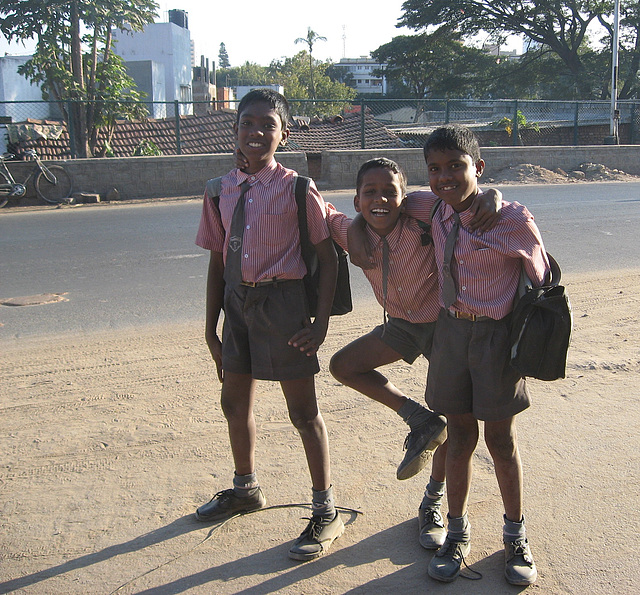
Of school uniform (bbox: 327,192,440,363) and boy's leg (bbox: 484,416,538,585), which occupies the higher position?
school uniform (bbox: 327,192,440,363)

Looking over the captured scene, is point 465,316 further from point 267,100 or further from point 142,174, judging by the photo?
point 142,174

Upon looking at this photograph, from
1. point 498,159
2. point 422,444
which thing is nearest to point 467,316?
point 422,444

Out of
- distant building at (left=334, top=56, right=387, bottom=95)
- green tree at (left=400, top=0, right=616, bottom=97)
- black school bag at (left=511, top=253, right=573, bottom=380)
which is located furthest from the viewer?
distant building at (left=334, top=56, right=387, bottom=95)

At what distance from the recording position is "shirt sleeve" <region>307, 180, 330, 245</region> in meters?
2.66

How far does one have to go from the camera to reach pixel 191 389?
13.9ft

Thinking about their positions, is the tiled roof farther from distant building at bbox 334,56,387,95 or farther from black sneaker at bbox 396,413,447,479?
distant building at bbox 334,56,387,95

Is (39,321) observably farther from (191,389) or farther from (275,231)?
(275,231)

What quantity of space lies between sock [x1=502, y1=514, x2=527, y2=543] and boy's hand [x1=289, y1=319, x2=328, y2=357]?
0.97 m

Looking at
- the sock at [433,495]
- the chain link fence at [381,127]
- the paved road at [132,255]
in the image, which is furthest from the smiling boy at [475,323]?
the chain link fence at [381,127]

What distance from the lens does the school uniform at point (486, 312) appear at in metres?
2.34

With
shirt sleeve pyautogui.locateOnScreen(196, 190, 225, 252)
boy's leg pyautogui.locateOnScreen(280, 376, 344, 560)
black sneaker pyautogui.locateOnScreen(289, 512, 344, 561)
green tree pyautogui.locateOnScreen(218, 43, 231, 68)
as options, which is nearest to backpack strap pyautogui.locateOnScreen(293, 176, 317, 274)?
shirt sleeve pyautogui.locateOnScreen(196, 190, 225, 252)

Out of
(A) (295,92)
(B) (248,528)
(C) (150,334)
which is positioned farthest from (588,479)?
(A) (295,92)

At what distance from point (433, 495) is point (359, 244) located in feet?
3.56

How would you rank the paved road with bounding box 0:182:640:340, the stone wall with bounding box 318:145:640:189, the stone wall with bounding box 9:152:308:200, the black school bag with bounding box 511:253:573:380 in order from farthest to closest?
the stone wall with bounding box 318:145:640:189, the stone wall with bounding box 9:152:308:200, the paved road with bounding box 0:182:640:340, the black school bag with bounding box 511:253:573:380
